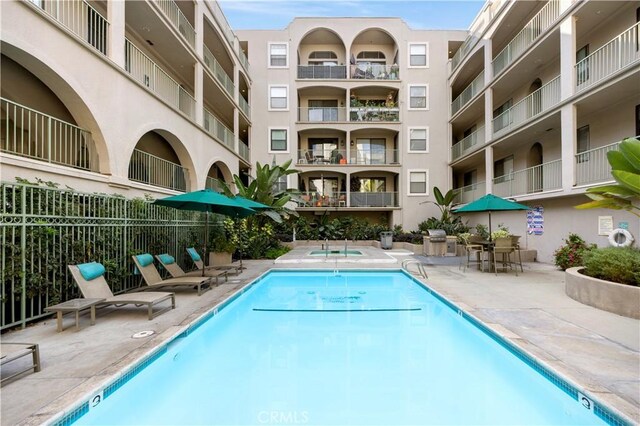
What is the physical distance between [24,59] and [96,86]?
5.58ft

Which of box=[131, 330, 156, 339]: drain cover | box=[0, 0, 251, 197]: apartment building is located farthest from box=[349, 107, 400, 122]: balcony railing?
box=[131, 330, 156, 339]: drain cover

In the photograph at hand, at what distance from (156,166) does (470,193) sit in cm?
1986

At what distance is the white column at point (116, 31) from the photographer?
9.45 metres

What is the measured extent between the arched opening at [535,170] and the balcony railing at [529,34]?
4891mm

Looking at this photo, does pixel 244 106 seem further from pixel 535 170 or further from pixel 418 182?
pixel 535 170

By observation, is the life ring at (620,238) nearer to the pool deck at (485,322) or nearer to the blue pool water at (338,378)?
the pool deck at (485,322)

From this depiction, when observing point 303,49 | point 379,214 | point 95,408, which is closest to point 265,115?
point 303,49

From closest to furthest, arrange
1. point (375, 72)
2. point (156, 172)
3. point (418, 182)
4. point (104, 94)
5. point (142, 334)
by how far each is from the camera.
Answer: point (142, 334) < point (104, 94) < point (156, 172) < point (418, 182) < point (375, 72)

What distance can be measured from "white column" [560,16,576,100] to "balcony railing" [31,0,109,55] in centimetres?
1707

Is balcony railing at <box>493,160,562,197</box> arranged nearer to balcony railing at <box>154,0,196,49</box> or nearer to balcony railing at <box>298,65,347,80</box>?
balcony railing at <box>298,65,347,80</box>

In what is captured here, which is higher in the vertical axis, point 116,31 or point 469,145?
point 116,31

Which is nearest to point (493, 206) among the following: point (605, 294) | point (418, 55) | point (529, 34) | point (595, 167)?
point (605, 294)

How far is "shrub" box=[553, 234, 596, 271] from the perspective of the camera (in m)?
10.8

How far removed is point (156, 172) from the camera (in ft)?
43.1
